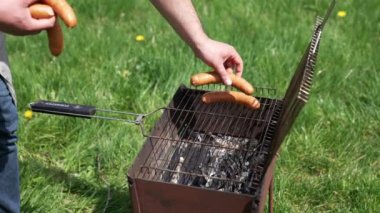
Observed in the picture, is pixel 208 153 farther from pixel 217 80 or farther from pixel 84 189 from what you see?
pixel 84 189

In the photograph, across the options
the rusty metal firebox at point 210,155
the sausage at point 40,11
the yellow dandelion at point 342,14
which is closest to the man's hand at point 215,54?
the rusty metal firebox at point 210,155

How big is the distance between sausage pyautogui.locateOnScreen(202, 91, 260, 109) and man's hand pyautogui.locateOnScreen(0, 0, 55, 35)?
0.91m

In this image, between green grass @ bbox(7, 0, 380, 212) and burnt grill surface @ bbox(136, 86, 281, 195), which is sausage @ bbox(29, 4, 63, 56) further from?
green grass @ bbox(7, 0, 380, 212)

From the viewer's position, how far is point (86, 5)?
493 centimetres

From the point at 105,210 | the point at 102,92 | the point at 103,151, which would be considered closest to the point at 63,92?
the point at 102,92

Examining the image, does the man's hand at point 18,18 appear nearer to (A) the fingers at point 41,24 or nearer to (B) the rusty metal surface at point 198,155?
(A) the fingers at point 41,24

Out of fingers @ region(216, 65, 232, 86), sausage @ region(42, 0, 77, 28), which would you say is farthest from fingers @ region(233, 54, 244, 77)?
sausage @ region(42, 0, 77, 28)

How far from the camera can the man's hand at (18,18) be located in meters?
1.75

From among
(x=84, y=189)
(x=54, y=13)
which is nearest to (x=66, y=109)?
(x=54, y=13)

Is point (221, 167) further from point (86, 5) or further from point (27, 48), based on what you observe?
point (86, 5)

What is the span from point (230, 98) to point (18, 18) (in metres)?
1.02

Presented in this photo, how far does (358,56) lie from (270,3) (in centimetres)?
99

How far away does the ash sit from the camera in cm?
252

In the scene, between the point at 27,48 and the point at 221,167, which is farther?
the point at 27,48
